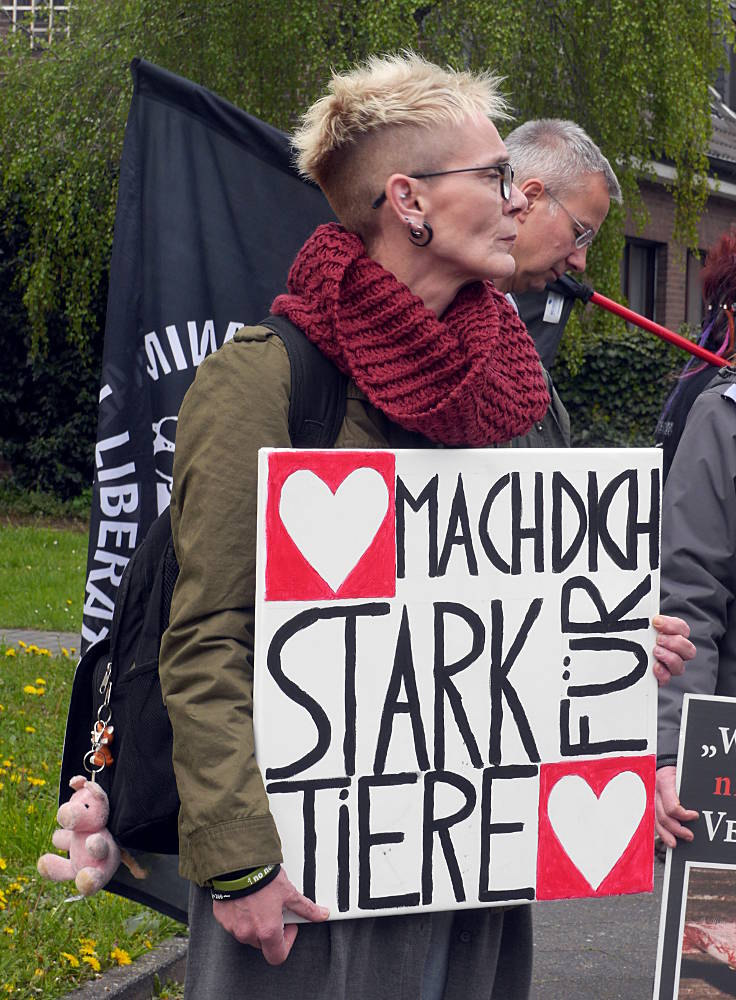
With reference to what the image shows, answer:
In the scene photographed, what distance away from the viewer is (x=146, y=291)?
364cm

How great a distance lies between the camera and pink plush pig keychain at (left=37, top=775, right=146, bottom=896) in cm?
214

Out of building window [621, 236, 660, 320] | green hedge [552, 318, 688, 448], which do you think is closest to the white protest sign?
green hedge [552, 318, 688, 448]

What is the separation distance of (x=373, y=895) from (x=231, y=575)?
52 centimetres

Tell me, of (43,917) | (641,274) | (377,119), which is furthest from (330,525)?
(641,274)

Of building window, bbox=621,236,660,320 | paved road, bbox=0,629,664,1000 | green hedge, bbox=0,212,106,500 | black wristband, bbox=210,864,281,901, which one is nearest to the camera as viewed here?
black wristband, bbox=210,864,281,901

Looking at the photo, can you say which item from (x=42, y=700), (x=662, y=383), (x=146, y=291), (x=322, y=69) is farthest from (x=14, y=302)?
(x=146, y=291)

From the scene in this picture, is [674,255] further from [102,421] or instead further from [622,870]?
[622,870]

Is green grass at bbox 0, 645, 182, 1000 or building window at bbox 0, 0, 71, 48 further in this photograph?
building window at bbox 0, 0, 71, 48

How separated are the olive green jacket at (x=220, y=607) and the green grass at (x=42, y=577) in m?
7.05

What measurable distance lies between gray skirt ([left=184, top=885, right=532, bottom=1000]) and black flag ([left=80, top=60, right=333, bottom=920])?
5.11 ft

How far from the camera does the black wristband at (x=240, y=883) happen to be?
1875mm

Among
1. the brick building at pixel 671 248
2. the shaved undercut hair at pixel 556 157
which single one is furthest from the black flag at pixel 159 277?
the brick building at pixel 671 248

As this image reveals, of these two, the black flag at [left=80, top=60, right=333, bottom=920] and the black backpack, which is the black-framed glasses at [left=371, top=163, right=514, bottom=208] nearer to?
the black backpack

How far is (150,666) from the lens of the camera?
6.89 feet
